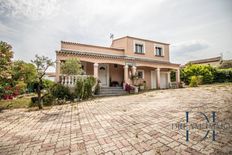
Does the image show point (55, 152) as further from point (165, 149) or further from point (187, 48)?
point (187, 48)

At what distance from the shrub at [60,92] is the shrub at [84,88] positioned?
66 centimetres

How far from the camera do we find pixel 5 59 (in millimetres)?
6988

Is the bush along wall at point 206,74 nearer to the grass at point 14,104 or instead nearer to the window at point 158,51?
the window at point 158,51

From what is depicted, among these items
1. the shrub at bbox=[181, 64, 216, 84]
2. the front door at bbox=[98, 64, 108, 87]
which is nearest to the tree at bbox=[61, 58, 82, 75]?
the front door at bbox=[98, 64, 108, 87]

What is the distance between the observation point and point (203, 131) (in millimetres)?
2797

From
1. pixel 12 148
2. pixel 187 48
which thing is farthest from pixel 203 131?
pixel 187 48

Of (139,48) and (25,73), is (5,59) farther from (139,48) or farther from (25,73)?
(139,48)

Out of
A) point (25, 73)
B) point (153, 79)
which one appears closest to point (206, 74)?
point (153, 79)

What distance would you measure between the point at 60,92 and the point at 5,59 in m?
3.72

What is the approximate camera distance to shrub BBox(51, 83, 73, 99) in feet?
29.0

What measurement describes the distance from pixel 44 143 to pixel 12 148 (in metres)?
0.60

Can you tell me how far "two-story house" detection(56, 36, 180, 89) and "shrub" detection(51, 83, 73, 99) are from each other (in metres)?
1.06

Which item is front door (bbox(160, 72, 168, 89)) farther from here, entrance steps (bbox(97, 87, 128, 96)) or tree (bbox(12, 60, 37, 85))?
tree (bbox(12, 60, 37, 85))

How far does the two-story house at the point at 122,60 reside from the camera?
12.2m
